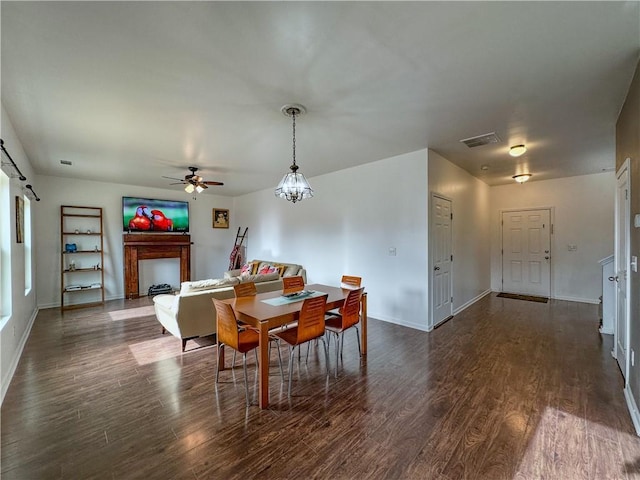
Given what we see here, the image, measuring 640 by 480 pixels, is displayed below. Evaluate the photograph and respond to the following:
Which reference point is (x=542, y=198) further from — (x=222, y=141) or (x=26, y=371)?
(x=26, y=371)

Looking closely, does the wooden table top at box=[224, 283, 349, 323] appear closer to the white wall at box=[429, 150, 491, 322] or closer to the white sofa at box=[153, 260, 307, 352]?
the white sofa at box=[153, 260, 307, 352]

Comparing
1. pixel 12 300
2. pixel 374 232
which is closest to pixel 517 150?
pixel 374 232

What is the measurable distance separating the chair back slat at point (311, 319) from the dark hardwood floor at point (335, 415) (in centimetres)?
49

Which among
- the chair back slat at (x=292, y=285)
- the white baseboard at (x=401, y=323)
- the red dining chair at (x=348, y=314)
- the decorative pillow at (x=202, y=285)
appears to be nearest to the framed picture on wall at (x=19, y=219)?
the decorative pillow at (x=202, y=285)

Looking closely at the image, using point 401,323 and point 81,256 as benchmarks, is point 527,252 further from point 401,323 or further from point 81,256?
point 81,256

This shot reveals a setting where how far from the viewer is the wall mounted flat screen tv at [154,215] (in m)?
6.64

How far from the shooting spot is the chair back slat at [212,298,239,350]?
2410mm

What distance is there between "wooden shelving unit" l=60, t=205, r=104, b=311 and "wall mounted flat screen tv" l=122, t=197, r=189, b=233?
534 mm

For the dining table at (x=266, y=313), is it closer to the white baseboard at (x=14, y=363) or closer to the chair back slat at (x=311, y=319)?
the chair back slat at (x=311, y=319)

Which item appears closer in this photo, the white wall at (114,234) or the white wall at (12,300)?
the white wall at (12,300)

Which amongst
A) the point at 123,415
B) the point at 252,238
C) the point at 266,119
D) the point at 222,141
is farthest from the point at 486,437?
the point at 252,238

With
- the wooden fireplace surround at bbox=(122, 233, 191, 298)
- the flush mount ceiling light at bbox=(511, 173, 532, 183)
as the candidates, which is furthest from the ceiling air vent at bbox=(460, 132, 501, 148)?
the wooden fireplace surround at bbox=(122, 233, 191, 298)

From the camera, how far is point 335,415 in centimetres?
222

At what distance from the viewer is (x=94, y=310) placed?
5.48 metres
